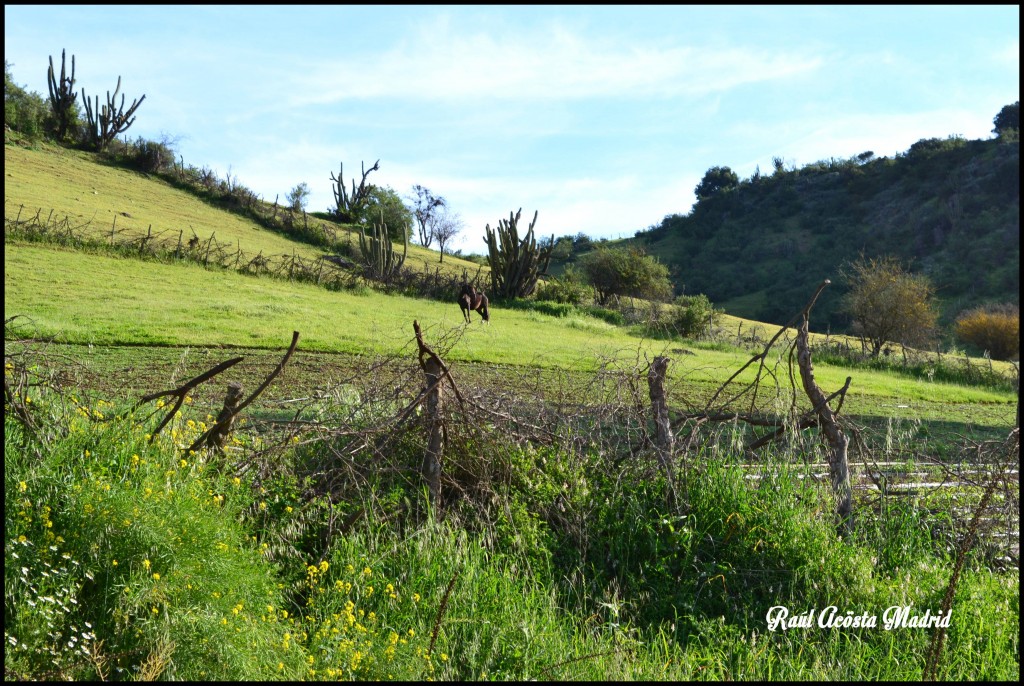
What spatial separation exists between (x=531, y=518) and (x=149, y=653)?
246 centimetres

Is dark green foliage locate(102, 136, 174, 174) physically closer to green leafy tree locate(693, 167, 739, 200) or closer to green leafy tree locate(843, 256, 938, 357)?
green leafy tree locate(843, 256, 938, 357)

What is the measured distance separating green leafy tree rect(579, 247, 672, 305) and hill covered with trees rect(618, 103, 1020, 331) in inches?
705

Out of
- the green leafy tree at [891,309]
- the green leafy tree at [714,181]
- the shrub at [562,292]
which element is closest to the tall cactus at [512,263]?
the shrub at [562,292]

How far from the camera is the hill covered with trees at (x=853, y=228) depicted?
66.7 metres

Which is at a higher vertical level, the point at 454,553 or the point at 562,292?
the point at 562,292

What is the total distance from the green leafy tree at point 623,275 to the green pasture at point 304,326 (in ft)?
54.0

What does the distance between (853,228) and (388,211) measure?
5080 centimetres

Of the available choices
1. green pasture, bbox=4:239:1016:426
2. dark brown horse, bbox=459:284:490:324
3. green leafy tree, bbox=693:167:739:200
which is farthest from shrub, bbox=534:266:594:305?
green leafy tree, bbox=693:167:739:200

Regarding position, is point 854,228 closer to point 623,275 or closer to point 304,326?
point 623,275

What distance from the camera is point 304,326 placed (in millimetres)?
20109

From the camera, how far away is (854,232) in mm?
81938

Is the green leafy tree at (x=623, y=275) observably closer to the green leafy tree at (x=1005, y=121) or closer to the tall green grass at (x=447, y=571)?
the tall green grass at (x=447, y=571)

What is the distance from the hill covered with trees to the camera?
6669 cm

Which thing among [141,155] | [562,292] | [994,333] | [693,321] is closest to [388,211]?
[141,155]
